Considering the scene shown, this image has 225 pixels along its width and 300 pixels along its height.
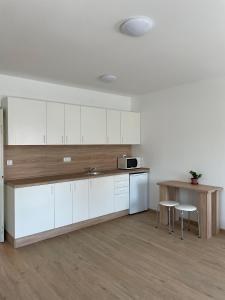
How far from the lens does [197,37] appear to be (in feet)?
7.88

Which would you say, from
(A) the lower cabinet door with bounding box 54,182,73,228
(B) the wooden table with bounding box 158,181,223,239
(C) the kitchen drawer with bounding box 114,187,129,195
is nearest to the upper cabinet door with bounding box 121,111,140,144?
(C) the kitchen drawer with bounding box 114,187,129,195

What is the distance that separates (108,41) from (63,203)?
8.16 ft

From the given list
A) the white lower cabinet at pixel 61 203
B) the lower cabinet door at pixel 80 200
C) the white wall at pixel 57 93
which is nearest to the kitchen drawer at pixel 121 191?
the white lower cabinet at pixel 61 203

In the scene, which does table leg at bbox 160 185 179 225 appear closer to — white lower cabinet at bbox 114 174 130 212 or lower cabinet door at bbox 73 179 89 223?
white lower cabinet at bbox 114 174 130 212

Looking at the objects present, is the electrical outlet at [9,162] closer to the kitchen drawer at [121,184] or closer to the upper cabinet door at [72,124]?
the upper cabinet door at [72,124]

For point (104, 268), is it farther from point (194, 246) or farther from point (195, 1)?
point (195, 1)

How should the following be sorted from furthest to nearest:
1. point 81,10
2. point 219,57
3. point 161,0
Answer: point 219,57
point 81,10
point 161,0

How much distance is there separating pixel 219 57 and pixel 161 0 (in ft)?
5.13

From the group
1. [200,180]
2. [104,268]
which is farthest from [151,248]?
[200,180]

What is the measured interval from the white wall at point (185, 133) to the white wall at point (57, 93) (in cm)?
62

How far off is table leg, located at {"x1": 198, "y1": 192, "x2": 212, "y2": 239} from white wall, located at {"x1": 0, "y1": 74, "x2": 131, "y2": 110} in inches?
107

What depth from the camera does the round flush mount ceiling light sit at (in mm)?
2020

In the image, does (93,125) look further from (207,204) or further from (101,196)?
(207,204)

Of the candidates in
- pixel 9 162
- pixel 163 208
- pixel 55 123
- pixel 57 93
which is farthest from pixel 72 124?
pixel 163 208
